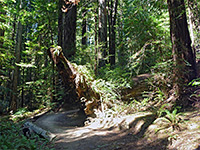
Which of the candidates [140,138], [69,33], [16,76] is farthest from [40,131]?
[16,76]

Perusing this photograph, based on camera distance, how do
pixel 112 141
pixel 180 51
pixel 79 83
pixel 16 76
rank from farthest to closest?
pixel 16 76 → pixel 79 83 → pixel 180 51 → pixel 112 141

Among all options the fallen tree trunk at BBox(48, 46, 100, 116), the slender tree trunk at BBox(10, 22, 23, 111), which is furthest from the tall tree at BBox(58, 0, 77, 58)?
the slender tree trunk at BBox(10, 22, 23, 111)

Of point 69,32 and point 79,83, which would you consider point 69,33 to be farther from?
point 79,83

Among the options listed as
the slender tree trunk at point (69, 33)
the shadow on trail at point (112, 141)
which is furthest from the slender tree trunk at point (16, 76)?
the shadow on trail at point (112, 141)

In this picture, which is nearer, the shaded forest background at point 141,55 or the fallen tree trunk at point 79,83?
the shaded forest background at point 141,55

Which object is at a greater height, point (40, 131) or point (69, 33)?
point (69, 33)

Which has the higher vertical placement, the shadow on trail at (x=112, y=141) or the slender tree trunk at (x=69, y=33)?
the slender tree trunk at (x=69, y=33)

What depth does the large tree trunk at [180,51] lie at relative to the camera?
518 cm

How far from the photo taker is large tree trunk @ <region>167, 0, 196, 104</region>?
17.0 ft

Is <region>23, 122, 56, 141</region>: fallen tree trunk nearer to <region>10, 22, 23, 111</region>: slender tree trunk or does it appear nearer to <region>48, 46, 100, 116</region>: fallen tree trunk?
<region>48, 46, 100, 116</region>: fallen tree trunk

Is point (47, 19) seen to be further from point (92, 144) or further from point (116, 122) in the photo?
point (92, 144)

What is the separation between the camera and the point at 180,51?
5.29m

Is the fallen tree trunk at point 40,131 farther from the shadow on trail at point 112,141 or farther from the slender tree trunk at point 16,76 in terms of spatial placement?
the slender tree trunk at point 16,76

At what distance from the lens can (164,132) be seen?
12.7 ft
